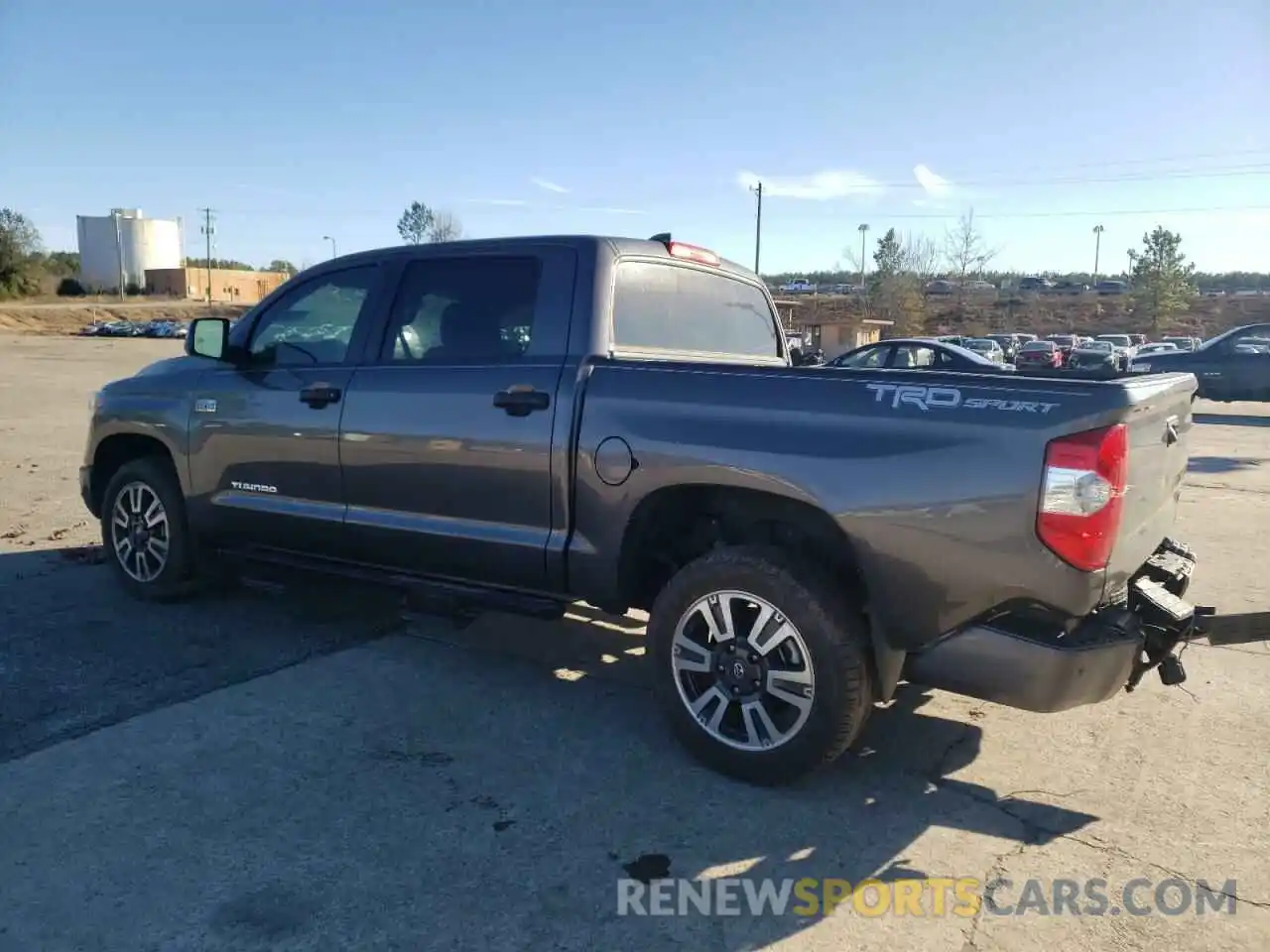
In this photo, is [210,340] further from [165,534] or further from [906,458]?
[906,458]

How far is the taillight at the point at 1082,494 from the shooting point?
2871 mm

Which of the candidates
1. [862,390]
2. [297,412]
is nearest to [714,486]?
[862,390]

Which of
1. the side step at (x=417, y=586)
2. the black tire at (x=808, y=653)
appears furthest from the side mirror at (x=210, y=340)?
the black tire at (x=808, y=653)

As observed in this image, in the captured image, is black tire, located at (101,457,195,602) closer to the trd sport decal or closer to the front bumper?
the front bumper

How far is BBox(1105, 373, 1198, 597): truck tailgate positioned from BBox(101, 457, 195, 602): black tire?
466 centimetres

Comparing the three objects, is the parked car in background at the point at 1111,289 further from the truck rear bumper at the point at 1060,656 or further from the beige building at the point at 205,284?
the truck rear bumper at the point at 1060,656

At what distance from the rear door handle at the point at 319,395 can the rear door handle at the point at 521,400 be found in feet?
3.46

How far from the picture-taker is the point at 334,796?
3.36 metres

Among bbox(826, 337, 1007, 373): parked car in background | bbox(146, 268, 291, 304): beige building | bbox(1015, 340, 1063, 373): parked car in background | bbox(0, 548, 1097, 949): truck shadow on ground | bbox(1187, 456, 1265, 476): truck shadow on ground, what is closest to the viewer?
bbox(0, 548, 1097, 949): truck shadow on ground

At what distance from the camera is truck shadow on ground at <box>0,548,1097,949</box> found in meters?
2.99

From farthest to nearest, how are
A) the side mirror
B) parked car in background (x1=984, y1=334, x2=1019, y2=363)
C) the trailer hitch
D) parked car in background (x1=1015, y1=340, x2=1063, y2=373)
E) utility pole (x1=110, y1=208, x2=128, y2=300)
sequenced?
utility pole (x1=110, y1=208, x2=128, y2=300) < parked car in background (x1=984, y1=334, x2=1019, y2=363) < parked car in background (x1=1015, y1=340, x2=1063, y2=373) < the side mirror < the trailer hitch

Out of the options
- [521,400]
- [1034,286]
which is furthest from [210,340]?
[1034,286]

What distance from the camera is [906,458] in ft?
10.2

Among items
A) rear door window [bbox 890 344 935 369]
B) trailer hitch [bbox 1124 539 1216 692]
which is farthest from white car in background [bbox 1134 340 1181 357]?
trailer hitch [bbox 1124 539 1216 692]
